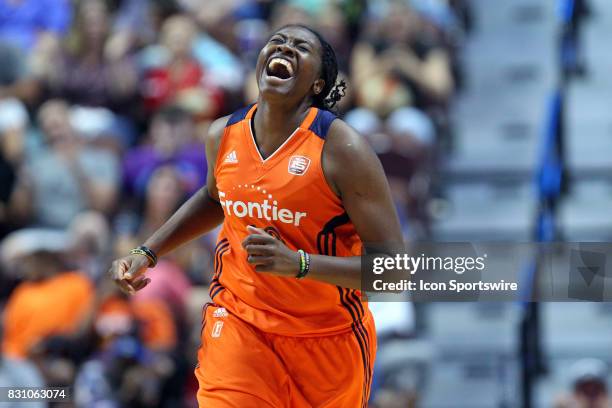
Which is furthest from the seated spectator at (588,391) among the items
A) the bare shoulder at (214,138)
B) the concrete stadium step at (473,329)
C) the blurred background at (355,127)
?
the bare shoulder at (214,138)

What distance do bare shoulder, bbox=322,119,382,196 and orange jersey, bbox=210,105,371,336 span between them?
1.1 inches

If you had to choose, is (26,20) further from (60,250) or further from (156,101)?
(60,250)

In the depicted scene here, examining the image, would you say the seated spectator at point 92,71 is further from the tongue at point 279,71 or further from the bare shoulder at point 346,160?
the bare shoulder at point 346,160

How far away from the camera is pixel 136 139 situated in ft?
29.1

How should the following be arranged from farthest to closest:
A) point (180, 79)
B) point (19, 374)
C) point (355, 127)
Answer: point (180, 79)
point (355, 127)
point (19, 374)

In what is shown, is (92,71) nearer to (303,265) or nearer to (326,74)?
(326,74)

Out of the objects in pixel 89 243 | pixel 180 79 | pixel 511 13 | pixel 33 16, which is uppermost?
pixel 511 13

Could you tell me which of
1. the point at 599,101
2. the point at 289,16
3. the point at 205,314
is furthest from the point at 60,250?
the point at 599,101

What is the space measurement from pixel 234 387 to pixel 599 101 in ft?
18.5

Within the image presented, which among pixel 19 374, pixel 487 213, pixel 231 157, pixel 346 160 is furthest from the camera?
pixel 487 213

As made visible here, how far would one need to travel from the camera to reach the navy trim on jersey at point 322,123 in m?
4.23

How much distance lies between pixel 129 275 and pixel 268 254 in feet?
2.55

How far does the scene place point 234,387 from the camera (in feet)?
13.6
